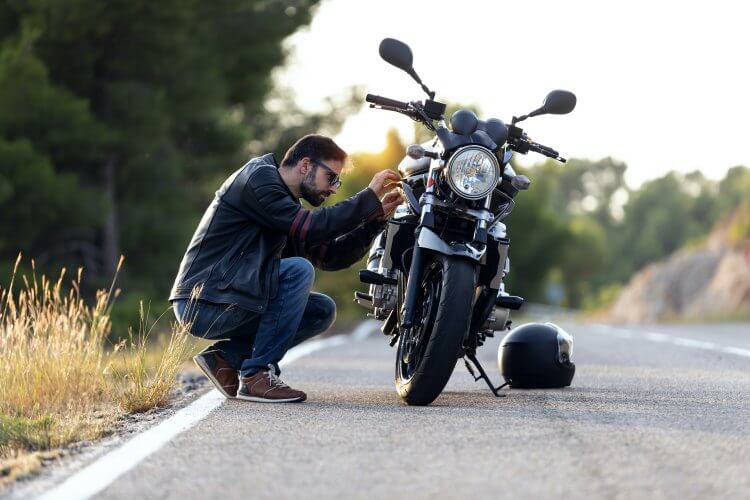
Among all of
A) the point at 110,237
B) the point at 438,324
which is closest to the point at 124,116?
the point at 110,237

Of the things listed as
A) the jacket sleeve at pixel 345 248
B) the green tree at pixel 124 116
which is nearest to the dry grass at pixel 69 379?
the jacket sleeve at pixel 345 248

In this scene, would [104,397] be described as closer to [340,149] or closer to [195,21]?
[340,149]

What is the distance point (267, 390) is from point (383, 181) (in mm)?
1279

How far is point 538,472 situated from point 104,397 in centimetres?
373

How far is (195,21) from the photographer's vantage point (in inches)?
939

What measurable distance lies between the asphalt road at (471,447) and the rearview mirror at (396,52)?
176 cm

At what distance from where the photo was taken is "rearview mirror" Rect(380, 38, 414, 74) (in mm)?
6711

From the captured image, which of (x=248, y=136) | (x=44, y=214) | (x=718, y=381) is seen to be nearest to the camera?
(x=718, y=381)

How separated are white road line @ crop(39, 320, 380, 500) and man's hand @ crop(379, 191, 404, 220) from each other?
135 cm

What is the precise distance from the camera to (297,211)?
6992 mm

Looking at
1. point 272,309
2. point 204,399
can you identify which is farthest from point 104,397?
point 272,309

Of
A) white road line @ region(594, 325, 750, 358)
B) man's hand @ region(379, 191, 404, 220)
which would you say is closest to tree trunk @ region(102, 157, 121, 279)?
white road line @ region(594, 325, 750, 358)

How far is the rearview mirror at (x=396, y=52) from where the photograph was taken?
6711 millimetres

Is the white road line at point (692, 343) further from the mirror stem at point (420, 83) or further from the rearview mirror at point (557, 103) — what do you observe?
the mirror stem at point (420, 83)
